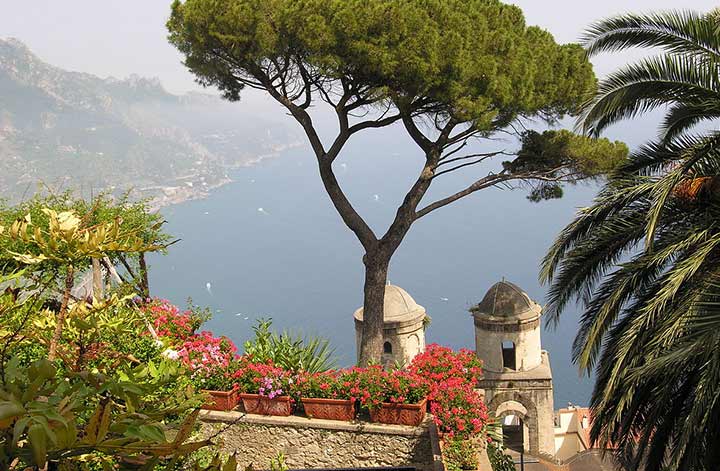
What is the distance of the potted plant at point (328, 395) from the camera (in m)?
7.66

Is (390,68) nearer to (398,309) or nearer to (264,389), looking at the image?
(264,389)

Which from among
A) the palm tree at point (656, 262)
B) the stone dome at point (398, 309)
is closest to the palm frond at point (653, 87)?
the palm tree at point (656, 262)

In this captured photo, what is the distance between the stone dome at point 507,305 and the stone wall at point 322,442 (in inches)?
297

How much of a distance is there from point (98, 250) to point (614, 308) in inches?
199

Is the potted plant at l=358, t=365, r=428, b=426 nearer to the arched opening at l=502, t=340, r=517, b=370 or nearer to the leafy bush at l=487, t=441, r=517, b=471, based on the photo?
the leafy bush at l=487, t=441, r=517, b=471

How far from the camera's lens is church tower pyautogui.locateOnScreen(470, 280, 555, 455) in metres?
14.7

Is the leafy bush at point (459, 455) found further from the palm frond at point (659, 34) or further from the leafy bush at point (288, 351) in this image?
the palm frond at point (659, 34)

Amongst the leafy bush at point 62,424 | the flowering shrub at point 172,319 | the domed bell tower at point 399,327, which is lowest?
the leafy bush at point 62,424

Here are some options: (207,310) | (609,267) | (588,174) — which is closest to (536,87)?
(588,174)

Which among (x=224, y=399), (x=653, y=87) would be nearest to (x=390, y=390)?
(x=224, y=399)

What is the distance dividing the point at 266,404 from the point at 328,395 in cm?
76

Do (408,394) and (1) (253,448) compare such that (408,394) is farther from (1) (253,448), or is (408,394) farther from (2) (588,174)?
(2) (588,174)

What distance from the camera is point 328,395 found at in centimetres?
777

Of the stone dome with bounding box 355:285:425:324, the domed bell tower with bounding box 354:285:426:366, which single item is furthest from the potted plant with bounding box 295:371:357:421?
the stone dome with bounding box 355:285:425:324
